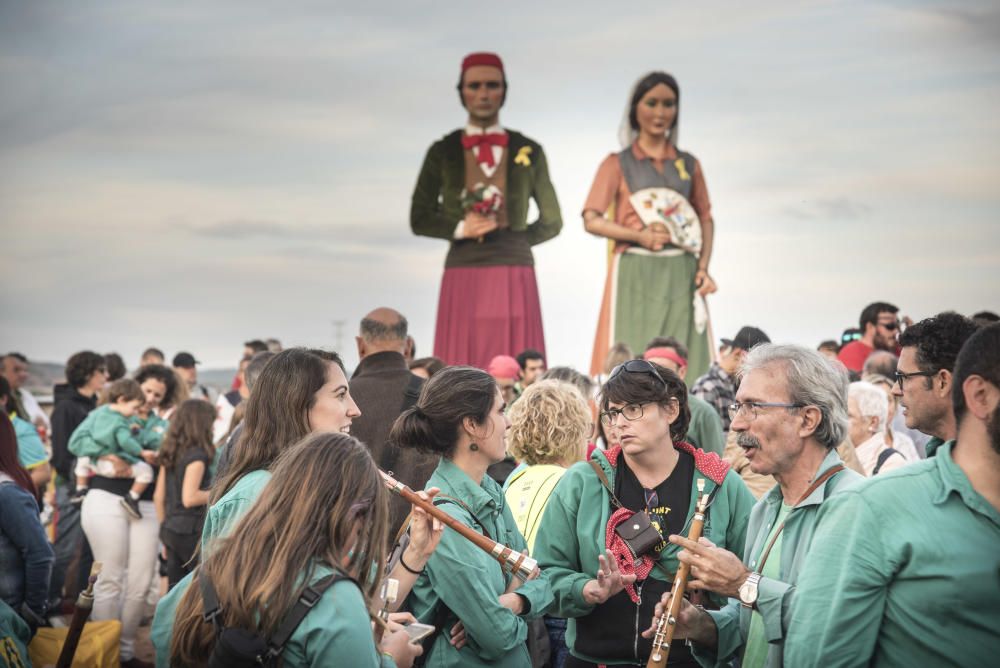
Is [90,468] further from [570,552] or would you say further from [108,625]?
[570,552]

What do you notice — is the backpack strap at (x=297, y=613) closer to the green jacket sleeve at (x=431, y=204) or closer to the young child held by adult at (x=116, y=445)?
the young child held by adult at (x=116, y=445)

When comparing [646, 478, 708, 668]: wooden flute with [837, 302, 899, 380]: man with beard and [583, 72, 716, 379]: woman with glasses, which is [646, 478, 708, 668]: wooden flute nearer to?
[837, 302, 899, 380]: man with beard

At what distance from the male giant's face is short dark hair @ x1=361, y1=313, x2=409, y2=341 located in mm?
4005

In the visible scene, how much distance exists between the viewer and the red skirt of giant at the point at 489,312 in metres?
8.55

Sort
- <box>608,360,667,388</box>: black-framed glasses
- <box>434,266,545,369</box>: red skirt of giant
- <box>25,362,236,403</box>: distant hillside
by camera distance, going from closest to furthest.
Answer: <box>608,360,667,388</box>: black-framed glasses < <box>434,266,545,369</box>: red skirt of giant < <box>25,362,236,403</box>: distant hillside

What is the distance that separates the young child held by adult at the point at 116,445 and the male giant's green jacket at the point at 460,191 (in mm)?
2913

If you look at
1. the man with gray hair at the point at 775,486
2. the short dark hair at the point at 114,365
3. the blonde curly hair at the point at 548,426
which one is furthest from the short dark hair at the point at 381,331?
the short dark hair at the point at 114,365

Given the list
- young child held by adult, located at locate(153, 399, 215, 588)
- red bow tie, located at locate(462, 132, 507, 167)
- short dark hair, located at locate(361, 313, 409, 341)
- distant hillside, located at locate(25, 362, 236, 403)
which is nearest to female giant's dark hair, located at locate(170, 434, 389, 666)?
short dark hair, located at locate(361, 313, 409, 341)

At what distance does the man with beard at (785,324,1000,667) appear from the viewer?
1953 mm

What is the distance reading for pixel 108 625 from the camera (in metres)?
4.53

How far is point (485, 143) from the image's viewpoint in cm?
855

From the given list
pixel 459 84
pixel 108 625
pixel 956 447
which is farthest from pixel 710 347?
pixel 956 447

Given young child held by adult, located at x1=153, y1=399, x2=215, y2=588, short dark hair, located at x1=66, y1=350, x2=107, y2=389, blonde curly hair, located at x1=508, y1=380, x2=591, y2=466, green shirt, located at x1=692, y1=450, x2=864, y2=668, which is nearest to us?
green shirt, located at x1=692, y1=450, x2=864, y2=668

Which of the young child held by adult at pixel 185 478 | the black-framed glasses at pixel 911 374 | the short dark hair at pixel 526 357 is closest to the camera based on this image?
the black-framed glasses at pixel 911 374
